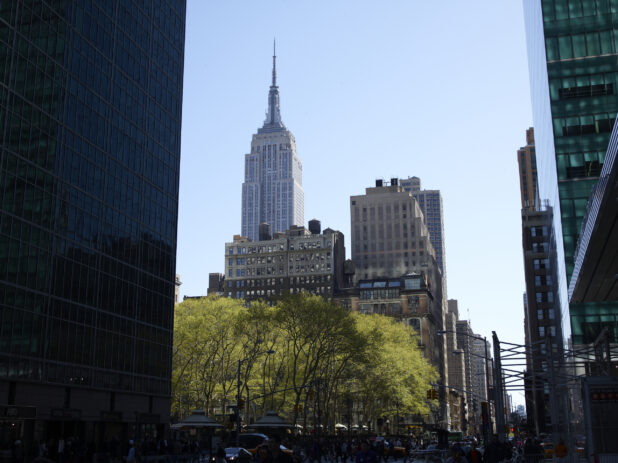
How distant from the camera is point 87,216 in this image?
195 feet

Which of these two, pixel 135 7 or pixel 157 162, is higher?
pixel 135 7

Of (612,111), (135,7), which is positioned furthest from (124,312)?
(612,111)

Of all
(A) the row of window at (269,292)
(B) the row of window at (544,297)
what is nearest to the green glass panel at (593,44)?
(B) the row of window at (544,297)

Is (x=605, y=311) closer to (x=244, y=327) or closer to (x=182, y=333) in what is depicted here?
(x=244, y=327)

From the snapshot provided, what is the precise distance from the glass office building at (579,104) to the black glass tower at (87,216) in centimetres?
3789

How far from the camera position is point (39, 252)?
172 feet

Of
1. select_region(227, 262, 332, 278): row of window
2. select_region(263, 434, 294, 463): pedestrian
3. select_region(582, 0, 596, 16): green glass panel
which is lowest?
select_region(263, 434, 294, 463): pedestrian

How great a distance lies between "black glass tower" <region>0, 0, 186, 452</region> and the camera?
164ft

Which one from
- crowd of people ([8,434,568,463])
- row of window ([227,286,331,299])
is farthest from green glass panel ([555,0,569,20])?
row of window ([227,286,331,299])

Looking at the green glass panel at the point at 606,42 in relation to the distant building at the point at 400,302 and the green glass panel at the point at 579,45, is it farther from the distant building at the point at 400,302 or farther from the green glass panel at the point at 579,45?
the distant building at the point at 400,302

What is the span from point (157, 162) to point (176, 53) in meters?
13.8

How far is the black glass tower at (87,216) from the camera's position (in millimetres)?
50094

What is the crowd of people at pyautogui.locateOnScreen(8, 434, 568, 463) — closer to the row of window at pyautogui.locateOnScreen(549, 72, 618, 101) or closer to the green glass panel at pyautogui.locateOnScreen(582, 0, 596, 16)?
the row of window at pyautogui.locateOnScreen(549, 72, 618, 101)

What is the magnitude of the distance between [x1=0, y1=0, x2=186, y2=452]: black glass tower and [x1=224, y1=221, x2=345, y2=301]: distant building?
10830cm
